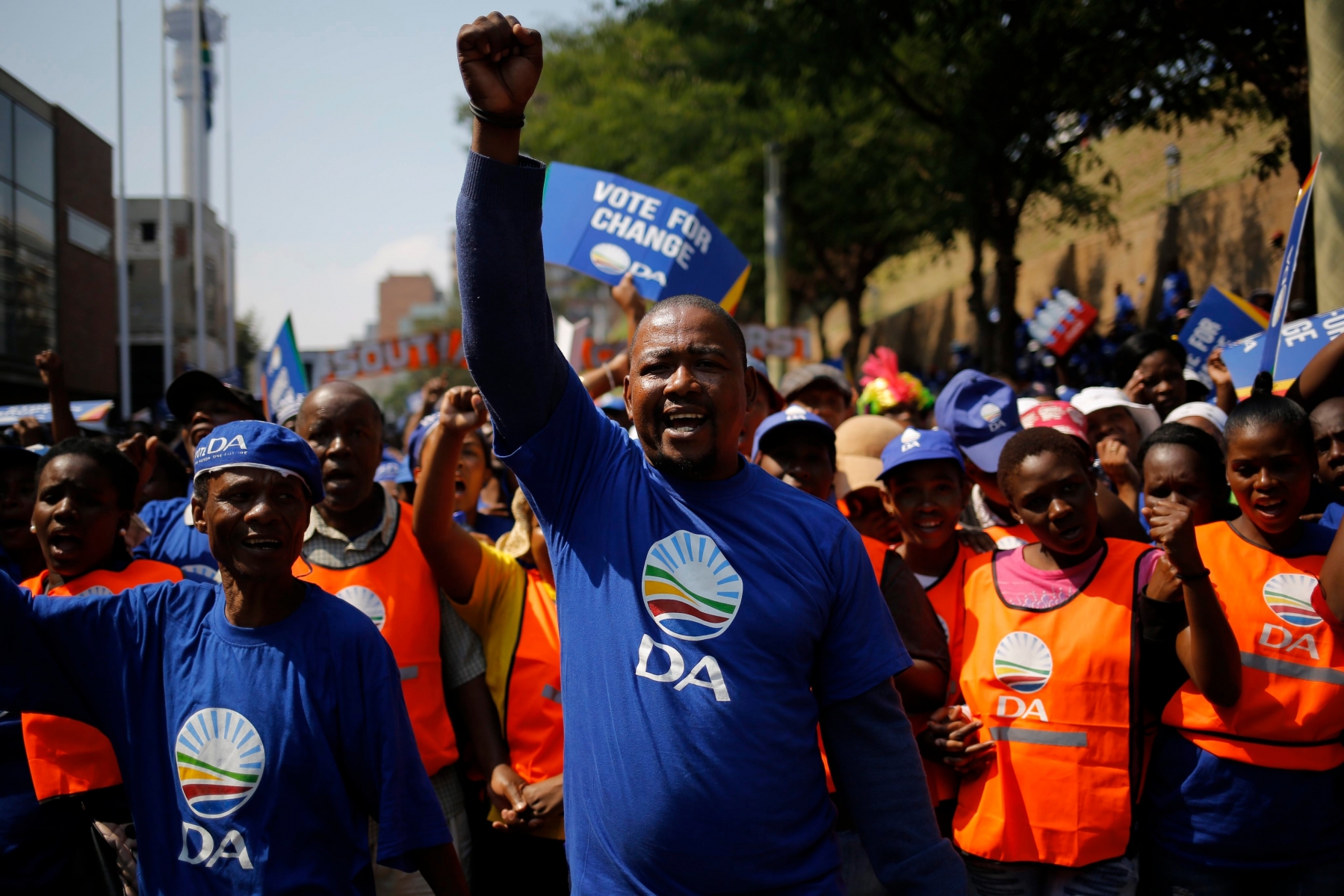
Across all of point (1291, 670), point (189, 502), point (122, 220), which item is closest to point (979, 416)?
point (1291, 670)

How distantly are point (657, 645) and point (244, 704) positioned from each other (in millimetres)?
1039

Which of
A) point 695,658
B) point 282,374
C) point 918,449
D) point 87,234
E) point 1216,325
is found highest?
point 87,234

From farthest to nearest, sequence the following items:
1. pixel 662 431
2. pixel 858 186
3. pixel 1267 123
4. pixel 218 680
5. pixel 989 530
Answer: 1. pixel 858 186
2. pixel 1267 123
3. pixel 989 530
4. pixel 218 680
5. pixel 662 431

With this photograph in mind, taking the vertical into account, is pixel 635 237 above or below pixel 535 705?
above

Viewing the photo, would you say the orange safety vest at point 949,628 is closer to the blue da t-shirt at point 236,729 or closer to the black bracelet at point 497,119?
the blue da t-shirt at point 236,729

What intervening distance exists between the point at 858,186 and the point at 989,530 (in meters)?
→ 14.0

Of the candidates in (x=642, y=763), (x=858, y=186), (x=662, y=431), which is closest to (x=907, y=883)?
(x=642, y=763)

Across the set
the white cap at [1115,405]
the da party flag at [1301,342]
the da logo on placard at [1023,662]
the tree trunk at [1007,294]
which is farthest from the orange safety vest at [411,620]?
the tree trunk at [1007,294]

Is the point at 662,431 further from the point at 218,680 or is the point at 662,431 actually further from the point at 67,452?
the point at 67,452

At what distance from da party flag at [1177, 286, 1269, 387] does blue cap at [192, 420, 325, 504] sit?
5490mm

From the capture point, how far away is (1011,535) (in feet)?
12.4

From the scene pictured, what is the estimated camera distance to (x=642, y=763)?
6.06 feet

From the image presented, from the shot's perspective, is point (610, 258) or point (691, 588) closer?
point (691, 588)

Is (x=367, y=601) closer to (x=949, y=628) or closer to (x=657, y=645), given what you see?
(x=657, y=645)
